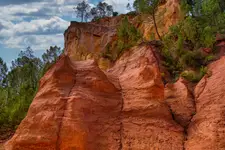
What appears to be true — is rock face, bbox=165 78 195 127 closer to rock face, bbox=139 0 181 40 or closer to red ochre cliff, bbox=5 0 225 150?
red ochre cliff, bbox=5 0 225 150

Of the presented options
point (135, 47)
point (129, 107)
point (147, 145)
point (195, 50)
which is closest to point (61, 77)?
point (129, 107)

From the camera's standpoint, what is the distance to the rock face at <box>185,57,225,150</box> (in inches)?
603

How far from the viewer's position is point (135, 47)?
77.5 feet

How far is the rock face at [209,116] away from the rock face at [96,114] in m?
0.78

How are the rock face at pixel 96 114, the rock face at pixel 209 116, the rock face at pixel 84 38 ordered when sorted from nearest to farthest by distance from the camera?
the rock face at pixel 209 116 → the rock face at pixel 96 114 → the rock face at pixel 84 38

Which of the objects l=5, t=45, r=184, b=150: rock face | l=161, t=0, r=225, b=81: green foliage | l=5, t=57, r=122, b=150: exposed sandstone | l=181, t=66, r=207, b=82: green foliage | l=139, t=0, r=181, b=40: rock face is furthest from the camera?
l=139, t=0, r=181, b=40: rock face

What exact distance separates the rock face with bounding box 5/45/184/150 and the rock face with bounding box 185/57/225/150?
2.55ft

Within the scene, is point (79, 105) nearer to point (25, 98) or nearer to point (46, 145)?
point (46, 145)

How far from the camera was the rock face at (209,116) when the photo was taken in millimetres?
15320

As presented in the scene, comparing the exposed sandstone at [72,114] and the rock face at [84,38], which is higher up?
the rock face at [84,38]

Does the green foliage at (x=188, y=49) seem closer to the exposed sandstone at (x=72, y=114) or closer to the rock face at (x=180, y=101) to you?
the rock face at (x=180, y=101)

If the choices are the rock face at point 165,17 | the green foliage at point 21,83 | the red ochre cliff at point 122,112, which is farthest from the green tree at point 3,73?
the red ochre cliff at point 122,112

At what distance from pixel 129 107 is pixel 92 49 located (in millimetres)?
36116

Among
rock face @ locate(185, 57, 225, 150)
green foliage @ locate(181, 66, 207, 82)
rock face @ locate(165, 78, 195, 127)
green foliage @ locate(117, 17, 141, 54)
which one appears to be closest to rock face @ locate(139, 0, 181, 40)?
green foliage @ locate(117, 17, 141, 54)
